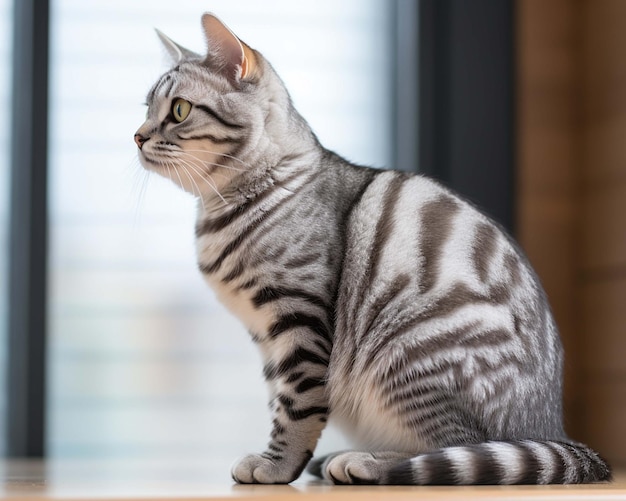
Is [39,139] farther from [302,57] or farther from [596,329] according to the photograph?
[596,329]

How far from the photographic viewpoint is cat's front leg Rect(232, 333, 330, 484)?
4.28 ft

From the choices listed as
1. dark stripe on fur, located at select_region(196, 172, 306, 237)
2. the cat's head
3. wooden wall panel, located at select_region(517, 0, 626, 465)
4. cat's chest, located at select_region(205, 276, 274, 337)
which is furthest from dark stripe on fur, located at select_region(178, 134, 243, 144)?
wooden wall panel, located at select_region(517, 0, 626, 465)

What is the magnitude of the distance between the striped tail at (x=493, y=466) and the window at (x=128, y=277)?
0.93 m

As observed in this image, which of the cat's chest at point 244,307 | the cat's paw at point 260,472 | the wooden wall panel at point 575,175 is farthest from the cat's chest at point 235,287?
the wooden wall panel at point 575,175

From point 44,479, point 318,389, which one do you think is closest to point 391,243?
point 318,389

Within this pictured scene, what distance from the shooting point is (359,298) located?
1.35m

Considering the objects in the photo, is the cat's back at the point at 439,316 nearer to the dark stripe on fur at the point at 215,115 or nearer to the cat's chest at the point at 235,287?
the cat's chest at the point at 235,287

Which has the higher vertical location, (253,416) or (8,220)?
(8,220)

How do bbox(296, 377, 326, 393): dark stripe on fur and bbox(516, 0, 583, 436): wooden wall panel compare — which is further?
bbox(516, 0, 583, 436): wooden wall panel

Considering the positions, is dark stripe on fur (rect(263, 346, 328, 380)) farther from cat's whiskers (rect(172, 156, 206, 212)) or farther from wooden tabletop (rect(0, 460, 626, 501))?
cat's whiskers (rect(172, 156, 206, 212))

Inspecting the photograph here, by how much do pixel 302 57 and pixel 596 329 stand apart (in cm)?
100

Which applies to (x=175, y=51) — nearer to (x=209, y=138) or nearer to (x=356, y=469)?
(x=209, y=138)

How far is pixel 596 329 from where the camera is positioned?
2.09 meters

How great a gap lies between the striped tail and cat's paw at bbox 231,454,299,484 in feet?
0.55
